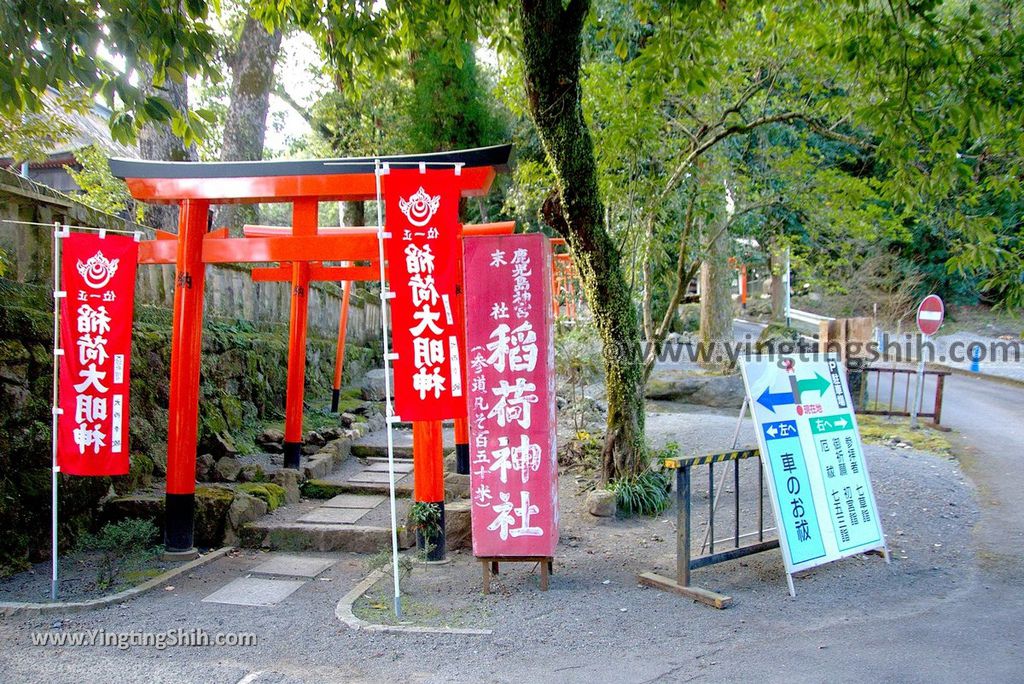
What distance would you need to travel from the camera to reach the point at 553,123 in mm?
7266

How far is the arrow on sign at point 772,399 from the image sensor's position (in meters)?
5.75

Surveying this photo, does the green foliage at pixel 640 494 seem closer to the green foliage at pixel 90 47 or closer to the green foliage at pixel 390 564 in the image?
the green foliage at pixel 390 564

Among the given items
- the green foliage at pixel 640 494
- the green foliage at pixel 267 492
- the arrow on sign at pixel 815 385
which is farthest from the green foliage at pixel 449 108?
the arrow on sign at pixel 815 385

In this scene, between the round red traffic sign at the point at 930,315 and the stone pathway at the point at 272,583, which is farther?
the round red traffic sign at the point at 930,315

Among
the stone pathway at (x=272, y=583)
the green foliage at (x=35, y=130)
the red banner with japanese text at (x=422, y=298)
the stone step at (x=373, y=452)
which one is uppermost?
the green foliage at (x=35, y=130)

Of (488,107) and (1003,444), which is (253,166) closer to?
(488,107)

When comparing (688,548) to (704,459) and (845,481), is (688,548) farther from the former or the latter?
(845,481)

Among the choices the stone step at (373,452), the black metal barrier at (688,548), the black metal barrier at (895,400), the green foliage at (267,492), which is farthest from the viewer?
the black metal barrier at (895,400)

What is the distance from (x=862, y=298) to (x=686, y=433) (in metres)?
15.7

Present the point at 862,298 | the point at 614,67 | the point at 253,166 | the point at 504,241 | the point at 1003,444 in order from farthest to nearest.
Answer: the point at 862,298 < the point at 1003,444 < the point at 614,67 < the point at 253,166 < the point at 504,241

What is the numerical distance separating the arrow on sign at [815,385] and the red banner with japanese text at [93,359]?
5.26m

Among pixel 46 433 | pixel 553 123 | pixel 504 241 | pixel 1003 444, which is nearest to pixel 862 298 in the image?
pixel 1003 444

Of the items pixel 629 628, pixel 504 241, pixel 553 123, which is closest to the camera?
pixel 629 628

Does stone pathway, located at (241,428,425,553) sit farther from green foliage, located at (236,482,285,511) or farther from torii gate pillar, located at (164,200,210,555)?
torii gate pillar, located at (164,200,210,555)
